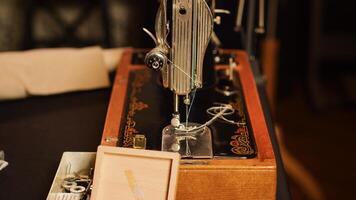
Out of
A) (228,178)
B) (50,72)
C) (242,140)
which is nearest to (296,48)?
(50,72)

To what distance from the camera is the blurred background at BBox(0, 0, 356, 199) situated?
203cm

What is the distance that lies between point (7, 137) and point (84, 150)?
0.74 feet

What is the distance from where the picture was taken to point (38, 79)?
1.77 meters

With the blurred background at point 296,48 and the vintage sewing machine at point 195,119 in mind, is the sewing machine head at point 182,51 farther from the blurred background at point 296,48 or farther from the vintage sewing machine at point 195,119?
the blurred background at point 296,48

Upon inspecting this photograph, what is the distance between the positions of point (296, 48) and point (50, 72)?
181cm

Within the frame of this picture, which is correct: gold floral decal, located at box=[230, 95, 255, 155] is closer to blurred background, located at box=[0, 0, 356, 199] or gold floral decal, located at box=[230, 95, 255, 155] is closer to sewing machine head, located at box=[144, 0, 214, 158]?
sewing machine head, located at box=[144, 0, 214, 158]

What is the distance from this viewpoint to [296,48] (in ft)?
10.7

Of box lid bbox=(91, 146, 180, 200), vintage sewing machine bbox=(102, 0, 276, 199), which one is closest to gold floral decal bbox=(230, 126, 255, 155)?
vintage sewing machine bbox=(102, 0, 276, 199)

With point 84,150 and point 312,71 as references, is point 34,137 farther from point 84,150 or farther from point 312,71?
point 312,71

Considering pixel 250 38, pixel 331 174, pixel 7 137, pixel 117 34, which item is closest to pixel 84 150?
pixel 7 137

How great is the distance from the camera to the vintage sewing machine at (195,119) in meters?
1.23

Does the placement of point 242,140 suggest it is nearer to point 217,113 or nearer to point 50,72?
point 217,113

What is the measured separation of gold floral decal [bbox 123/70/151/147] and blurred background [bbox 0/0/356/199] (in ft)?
0.54

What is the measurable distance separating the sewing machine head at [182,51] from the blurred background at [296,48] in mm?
541
